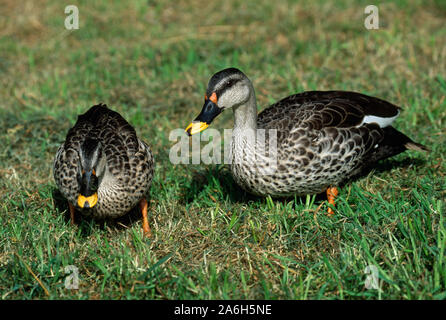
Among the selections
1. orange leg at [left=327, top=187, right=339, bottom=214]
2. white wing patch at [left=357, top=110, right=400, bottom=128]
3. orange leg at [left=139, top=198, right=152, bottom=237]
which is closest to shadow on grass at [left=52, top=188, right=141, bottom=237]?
orange leg at [left=139, top=198, right=152, bottom=237]

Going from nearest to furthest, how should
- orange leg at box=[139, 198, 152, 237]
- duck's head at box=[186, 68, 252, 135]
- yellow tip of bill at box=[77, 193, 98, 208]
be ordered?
yellow tip of bill at box=[77, 193, 98, 208], duck's head at box=[186, 68, 252, 135], orange leg at box=[139, 198, 152, 237]

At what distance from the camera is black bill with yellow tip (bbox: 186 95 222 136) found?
12.0 feet

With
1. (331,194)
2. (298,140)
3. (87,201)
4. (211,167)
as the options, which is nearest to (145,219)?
(87,201)

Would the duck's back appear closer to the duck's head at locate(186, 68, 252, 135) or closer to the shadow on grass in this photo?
the duck's head at locate(186, 68, 252, 135)

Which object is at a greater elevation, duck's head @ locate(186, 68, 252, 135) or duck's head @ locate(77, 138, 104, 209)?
duck's head @ locate(186, 68, 252, 135)

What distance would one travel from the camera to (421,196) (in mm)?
3898

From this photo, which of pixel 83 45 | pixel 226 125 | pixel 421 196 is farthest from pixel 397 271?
pixel 83 45

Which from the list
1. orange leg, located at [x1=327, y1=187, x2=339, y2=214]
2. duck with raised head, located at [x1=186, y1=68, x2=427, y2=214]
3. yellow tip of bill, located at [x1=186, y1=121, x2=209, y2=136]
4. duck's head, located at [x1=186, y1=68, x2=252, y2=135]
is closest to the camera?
yellow tip of bill, located at [x1=186, y1=121, x2=209, y2=136]

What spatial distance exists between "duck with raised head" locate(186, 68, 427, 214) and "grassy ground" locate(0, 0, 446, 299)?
0.69 ft

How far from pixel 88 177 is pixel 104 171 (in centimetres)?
32

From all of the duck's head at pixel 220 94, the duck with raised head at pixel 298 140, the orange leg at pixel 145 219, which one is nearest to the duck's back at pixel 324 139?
the duck with raised head at pixel 298 140

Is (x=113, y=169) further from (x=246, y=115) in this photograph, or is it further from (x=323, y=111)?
(x=323, y=111)

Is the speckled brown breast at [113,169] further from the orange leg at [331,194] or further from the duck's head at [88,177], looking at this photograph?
the orange leg at [331,194]

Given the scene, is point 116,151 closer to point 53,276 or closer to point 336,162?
point 53,276
